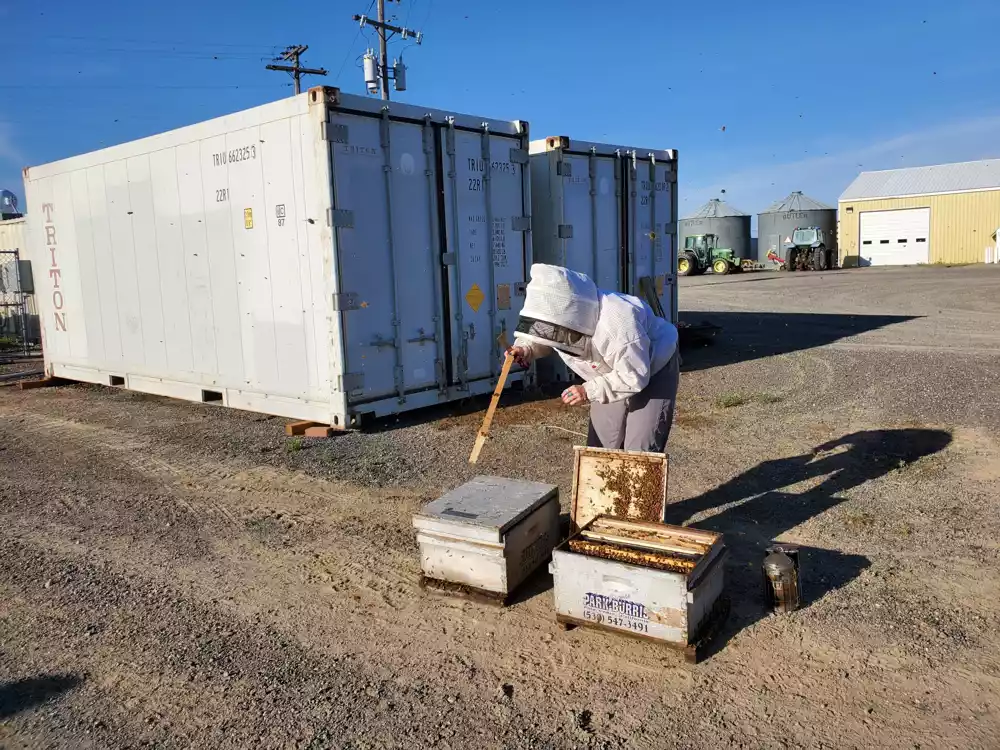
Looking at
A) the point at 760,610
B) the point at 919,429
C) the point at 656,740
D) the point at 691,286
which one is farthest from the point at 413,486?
the point at 691,286

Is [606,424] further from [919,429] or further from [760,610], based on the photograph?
[919,429]

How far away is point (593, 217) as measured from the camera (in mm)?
10859

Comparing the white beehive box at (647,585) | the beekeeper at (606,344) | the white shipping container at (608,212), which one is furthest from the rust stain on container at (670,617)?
the white shipping container at (608,212)

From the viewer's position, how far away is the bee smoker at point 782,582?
12.7 feet

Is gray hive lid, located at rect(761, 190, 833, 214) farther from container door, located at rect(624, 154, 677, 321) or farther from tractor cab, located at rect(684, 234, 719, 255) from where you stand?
container door, located at rect(624, 154, 677, 321)

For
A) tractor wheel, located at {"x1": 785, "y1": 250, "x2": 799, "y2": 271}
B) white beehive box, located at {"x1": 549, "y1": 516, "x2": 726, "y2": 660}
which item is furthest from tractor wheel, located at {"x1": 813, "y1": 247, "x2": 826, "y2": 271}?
white beehive box, located at {"x1": 549, "y1": 516, "x2": 726, "y2": 660}

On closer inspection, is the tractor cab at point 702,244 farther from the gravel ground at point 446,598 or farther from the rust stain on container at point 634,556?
the rust stain on container at point 634,556

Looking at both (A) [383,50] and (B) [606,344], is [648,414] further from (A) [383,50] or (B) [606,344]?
(A) [383,50]

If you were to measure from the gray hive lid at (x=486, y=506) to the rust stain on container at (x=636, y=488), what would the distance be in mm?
403

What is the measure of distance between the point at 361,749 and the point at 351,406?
16.9 feet

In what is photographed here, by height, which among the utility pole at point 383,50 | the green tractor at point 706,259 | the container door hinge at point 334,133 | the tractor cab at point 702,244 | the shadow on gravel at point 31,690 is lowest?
the shadow on gravel at point 31,690

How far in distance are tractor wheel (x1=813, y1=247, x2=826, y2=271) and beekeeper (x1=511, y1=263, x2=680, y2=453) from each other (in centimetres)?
3873

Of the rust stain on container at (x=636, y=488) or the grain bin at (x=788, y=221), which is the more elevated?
the grain bin at (x=788, y=221)

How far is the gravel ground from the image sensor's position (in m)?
3.14
